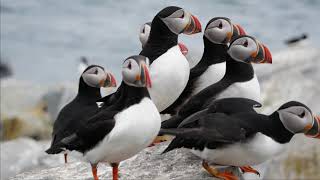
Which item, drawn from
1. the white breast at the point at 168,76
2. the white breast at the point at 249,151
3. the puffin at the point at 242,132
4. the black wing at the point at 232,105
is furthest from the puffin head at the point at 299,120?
the white breast at the point at 168,76

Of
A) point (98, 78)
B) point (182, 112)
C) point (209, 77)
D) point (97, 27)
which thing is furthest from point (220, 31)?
point (97, 27)

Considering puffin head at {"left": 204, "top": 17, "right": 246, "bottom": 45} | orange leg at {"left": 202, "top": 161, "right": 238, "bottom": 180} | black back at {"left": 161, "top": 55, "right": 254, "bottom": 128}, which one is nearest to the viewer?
orange leg at {"left": 202, "top": 161, "right": 238, "bottom": 180}

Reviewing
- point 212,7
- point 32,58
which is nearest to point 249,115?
point 32,58

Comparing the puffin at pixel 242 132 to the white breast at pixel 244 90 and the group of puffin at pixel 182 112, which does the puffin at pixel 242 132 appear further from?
the white breast at pixel 244 90

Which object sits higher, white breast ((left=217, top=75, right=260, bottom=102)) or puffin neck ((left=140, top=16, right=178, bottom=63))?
puffin neck ((left=140, top=16, right=178, bottom=63))

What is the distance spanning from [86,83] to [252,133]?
1671mm

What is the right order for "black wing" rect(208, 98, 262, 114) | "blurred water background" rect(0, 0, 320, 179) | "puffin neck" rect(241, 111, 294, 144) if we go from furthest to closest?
"blurred water background" rect(0, 0, 320, 179), "black wing" rect(208, 98, 262, 114), "puffin neck" rect(241, 111, 294, 144)

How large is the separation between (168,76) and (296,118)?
4.56 ft

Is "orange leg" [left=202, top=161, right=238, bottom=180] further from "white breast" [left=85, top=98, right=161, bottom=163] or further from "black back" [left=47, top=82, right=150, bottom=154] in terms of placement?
"black back" [left=47, top=82, right=150, bottom=154]

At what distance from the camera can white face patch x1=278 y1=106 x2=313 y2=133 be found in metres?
6.03

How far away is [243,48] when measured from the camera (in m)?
6.85

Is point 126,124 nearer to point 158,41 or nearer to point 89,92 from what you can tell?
point 89,92

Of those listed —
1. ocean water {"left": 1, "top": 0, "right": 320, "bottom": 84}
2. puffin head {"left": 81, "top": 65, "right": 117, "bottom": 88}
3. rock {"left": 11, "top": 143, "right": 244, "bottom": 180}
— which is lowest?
ocean water {"left": 1, "top": 0, "right": 320, "bottom": 84}

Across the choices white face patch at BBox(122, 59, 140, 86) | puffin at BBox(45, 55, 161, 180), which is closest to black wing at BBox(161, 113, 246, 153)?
puffin at BBox(45, 55, 161, 180)
